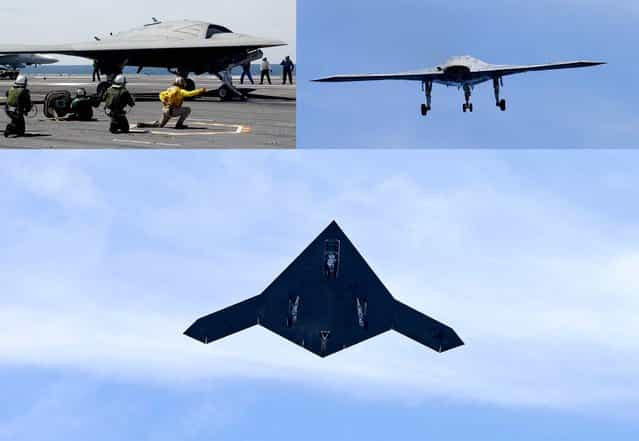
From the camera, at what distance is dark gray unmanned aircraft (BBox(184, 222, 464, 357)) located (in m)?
32.1

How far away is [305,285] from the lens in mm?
32688

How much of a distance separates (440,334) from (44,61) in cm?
7455

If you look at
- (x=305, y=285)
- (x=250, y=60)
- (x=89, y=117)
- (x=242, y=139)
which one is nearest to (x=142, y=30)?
(x=250, y=60)

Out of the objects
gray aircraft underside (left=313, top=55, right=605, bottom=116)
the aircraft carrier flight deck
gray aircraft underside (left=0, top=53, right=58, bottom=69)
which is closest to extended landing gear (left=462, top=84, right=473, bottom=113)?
gray aircraft underside (left=313, top=55, right=605, bottom=116)

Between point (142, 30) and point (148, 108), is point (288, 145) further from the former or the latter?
point (142, 30)

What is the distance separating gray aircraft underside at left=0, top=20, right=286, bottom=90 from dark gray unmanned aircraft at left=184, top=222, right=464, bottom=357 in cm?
2055

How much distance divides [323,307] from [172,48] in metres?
24.2

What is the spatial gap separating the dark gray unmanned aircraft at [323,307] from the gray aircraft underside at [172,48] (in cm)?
2055

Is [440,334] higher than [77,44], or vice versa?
[77,44]

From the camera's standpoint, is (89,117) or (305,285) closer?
(305,285)

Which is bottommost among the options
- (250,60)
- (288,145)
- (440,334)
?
(440,334)

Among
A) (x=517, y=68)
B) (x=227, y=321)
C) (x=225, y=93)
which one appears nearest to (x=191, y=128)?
(x=227, y=321)

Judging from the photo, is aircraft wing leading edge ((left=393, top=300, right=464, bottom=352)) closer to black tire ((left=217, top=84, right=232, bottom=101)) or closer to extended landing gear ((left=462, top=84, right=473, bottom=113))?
extended landing gear ((left=462, top=84, right=473, bottom=113))

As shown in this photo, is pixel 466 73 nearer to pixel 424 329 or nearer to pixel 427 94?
pixel 427 94
